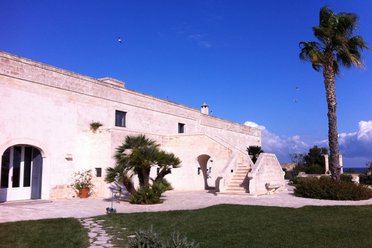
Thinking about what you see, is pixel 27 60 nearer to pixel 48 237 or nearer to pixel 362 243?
pixel 48 237

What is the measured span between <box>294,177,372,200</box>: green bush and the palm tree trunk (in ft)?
3.37

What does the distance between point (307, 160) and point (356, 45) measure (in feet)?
84.1

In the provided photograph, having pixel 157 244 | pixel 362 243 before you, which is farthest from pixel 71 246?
pixel 362 243

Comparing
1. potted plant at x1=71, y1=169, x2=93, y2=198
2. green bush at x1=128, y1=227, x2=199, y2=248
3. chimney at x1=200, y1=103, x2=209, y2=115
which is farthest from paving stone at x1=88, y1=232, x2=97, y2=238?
chimney at x1=200, y1=103, x2=209, y2=115

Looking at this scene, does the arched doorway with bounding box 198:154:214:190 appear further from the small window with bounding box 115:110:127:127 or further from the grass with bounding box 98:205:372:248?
the grass with bounding box 98:205:372:248

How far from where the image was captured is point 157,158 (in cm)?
1441

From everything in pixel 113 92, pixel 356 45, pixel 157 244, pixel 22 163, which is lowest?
pixel 157 244

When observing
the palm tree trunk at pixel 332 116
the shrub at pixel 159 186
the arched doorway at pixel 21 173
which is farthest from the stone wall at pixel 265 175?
the arched doorway at pixel 21 173

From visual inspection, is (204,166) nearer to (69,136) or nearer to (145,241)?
(69,136)

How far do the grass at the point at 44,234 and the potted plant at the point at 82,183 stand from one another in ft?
24.7

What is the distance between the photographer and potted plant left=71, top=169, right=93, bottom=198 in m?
17.1

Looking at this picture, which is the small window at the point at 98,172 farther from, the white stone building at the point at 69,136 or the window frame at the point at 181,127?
the window frame at the point at 181,127

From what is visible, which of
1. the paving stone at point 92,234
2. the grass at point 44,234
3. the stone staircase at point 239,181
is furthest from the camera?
the stone staircase at point 239,181

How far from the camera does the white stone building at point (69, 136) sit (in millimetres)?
15016
